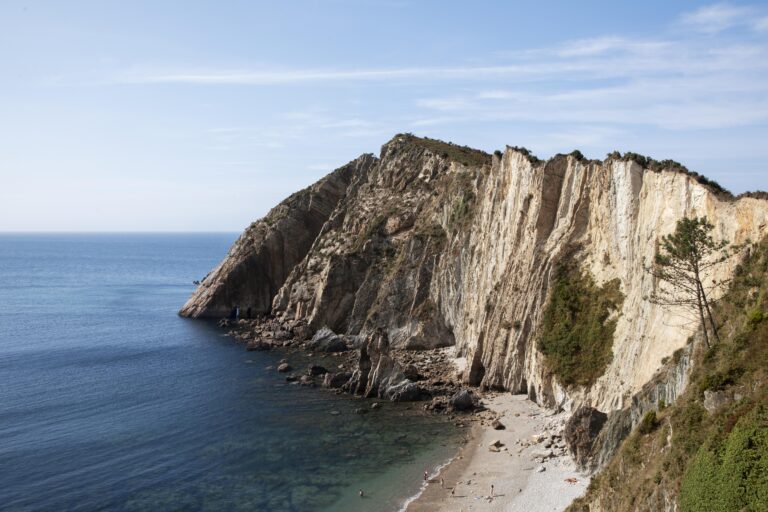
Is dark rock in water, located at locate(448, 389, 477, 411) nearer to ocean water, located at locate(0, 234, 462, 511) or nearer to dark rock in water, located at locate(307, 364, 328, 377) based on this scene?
ocean water, located at locate(0, 234, 462, 511)

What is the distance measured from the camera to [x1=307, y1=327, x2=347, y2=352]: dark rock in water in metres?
85.5

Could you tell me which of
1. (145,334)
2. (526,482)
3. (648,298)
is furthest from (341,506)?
(145,334)

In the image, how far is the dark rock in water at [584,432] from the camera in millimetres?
41812

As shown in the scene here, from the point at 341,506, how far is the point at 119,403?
3401 centimetres

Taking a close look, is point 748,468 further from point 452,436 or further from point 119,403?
point 119,403

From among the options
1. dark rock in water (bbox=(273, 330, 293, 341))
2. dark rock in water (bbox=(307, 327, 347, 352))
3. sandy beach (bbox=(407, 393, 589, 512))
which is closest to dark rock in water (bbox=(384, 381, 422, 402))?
sandy beach (bbox=(407, 393, 589, 512))

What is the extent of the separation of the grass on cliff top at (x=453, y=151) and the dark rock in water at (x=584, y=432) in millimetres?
60843

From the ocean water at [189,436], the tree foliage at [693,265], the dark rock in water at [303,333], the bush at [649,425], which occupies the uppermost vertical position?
the tree foliage at [693,265]

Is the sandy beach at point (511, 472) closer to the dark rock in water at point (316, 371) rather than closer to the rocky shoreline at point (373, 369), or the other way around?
the rocky shoreline at point (373, 369)

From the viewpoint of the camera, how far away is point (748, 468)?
20656 millimetres

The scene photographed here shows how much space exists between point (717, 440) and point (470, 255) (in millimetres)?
57856

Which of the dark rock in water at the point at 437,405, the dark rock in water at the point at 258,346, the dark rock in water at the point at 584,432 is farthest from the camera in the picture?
the dark rock in water at the point at 258,346

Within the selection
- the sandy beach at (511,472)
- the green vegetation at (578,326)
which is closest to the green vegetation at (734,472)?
the sandy beach at (511,472)

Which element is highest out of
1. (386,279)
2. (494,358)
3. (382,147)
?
(382,147)
